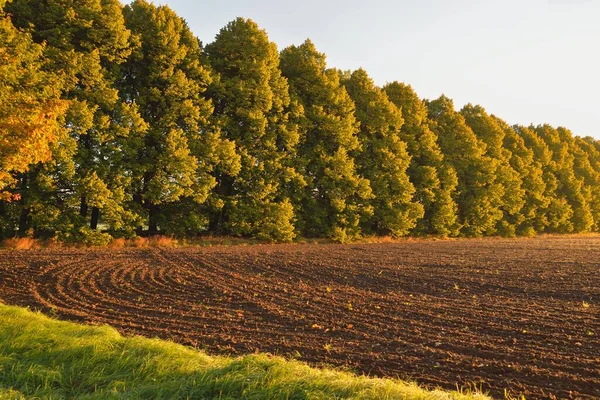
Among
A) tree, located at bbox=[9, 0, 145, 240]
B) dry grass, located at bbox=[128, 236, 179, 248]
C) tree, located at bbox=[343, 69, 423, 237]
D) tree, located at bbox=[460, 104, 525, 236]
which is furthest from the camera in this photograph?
tree, located at bbox=[460, 104, 525, 236]

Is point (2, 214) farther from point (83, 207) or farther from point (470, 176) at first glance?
point (470, 176)

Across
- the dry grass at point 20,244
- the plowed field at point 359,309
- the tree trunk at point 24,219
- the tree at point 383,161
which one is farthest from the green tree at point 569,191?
the tree trunk at point 24,219

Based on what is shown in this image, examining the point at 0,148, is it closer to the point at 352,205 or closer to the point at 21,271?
the point at 21,271

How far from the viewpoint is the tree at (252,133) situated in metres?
27.4

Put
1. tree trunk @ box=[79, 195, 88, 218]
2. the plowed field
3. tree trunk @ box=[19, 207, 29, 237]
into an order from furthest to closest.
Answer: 1. tree trunk @ box=[79, 195, 88, 218]
2. tree trunk @ box=[19, 207, 29, 237]
3. the plowed field

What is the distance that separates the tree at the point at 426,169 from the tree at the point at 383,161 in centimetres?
188

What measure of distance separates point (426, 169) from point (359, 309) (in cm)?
2920

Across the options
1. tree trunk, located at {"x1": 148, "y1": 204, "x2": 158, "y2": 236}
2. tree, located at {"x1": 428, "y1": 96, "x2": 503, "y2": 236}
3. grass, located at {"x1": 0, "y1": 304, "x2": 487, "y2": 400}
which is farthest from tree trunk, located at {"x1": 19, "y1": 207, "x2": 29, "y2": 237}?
tree, located at {"x1": 428, "y1": 96, "x2": 503, "y2": 236}

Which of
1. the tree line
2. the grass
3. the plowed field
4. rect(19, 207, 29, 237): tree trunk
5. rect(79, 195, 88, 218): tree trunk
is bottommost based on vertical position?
the plowed field

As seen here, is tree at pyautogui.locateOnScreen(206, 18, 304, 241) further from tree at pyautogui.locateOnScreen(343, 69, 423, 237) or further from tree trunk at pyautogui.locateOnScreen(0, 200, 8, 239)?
tree trunk at pyautogui.locateOnScreen(0, 200, 8, 239)

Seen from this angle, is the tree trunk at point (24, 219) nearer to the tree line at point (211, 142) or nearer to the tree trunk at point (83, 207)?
the tree line at point (211, 142)

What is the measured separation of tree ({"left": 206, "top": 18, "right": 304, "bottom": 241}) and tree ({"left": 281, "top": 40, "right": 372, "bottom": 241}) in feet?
7.17

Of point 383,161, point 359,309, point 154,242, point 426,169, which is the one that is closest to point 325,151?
point 383,161

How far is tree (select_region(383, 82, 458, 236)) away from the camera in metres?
37.8
